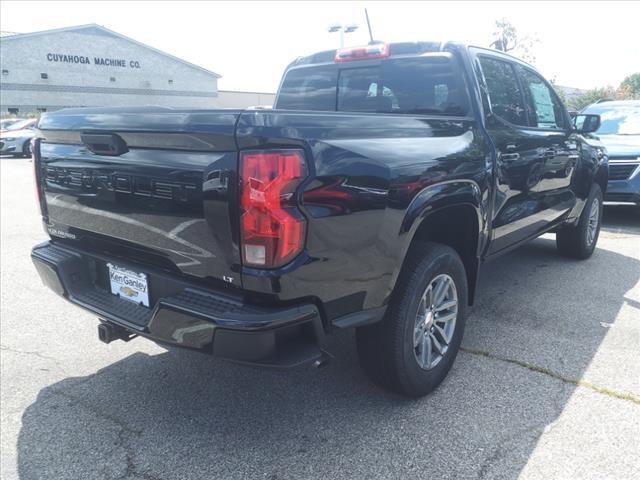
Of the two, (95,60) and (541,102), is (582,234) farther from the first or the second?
(95,60)

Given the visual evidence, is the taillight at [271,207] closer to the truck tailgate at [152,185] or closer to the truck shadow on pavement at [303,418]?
the truck tailgate at [152,185]

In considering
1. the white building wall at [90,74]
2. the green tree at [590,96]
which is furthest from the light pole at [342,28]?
the white building wall at [90,74]

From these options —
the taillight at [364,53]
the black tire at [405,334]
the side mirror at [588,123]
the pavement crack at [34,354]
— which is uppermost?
the taillight at [364,53]

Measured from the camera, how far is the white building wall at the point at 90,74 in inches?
1500

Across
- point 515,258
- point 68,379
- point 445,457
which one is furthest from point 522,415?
point 515,258

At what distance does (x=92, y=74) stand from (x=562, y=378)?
45978 mm

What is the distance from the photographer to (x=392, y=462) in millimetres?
2387

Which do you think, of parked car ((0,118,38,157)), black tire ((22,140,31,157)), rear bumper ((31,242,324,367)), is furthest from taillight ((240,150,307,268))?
black tire ((22,140,31,157))

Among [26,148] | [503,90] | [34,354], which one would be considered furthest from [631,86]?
[34,354]

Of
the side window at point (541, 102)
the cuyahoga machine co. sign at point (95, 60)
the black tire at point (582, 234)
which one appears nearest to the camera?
the side window at point (541, 102)

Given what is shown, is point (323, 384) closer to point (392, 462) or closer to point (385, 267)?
point (392, 462)

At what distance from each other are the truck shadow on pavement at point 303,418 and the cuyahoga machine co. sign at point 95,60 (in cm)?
4330

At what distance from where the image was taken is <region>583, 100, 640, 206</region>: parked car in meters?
7.20

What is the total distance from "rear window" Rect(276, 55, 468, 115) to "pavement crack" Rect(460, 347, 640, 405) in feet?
5.14
